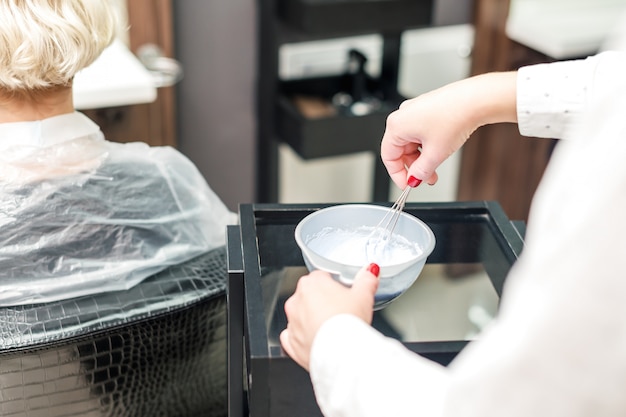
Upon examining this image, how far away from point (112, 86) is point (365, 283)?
3.69ft

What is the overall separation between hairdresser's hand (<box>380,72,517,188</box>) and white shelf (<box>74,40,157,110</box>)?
941 mm

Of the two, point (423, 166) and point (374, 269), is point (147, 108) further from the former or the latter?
point (374, 269)

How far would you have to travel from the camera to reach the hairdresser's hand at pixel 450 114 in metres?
0.98

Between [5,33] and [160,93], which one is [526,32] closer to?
[160,93]

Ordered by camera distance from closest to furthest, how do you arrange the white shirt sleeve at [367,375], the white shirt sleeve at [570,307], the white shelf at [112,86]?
1. the white shirt sleeve at [570,307]
2. the white shirt sleeve at [367,375]
3. the white shelf at [112,86]

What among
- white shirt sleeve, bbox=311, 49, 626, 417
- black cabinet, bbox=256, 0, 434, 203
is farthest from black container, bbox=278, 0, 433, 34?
white shirt sleeve, bbox=311, 49, 626, 417

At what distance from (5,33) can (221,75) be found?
1377 mm

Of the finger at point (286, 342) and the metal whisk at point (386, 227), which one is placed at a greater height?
the metal whisk at point (386, 227)

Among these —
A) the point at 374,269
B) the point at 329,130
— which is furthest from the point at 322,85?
the point at 374,269

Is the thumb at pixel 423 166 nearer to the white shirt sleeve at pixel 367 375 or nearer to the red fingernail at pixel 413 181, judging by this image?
the red fingernail at pixel 413 181

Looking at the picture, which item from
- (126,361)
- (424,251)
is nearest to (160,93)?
(126,361)

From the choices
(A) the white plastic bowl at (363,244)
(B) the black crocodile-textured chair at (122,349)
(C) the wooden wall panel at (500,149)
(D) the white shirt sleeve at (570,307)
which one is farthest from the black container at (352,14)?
(D) the white shirt sleeve at (570,307)

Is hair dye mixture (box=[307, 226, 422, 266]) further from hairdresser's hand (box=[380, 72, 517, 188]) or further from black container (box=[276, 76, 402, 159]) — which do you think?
black container (box=[276, 76, 402, 159])

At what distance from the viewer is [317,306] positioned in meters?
0.82
